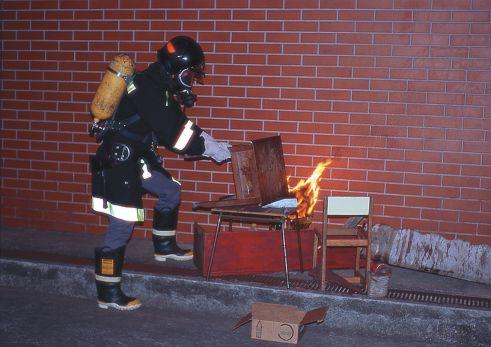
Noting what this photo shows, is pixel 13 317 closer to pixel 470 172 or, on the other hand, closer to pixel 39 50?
pixel 39 50

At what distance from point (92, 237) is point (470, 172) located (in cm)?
403

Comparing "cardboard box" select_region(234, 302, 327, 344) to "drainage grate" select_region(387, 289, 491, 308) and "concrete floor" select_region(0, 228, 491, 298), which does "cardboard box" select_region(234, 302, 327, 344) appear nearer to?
"drainage grate" select_region(387, 289, 491, 308)

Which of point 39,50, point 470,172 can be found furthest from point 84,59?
point 470,172

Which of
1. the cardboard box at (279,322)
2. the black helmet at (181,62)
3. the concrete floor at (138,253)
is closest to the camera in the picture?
the cardboard box at (279,322)

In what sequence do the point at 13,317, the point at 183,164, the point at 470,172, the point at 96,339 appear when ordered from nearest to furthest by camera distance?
the point at 96,339 < the point at 13,317 < the point at 470,172 < the point at 183,164

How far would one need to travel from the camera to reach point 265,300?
5902mm

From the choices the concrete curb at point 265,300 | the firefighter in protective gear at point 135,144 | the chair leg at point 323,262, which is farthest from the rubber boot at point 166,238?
the chair leg at point 323,262

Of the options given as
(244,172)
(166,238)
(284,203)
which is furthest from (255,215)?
(166,238)

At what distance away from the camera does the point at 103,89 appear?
5.60 metres

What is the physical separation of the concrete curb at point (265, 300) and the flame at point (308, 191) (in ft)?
2.84

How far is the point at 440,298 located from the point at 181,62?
2952mm

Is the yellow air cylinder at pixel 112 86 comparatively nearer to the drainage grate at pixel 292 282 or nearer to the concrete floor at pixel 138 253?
the concrete floor at pixel 138 253

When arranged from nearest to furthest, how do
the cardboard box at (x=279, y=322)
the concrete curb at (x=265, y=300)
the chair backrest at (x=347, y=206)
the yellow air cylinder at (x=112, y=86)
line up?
the cardboard box at (x=279, y=322), the concrete curb at (x=265, y=300), the yellow air cylinder at (x=112, y=86), the chair backrest at (x=347, y=206)

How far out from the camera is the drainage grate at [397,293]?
568cm
